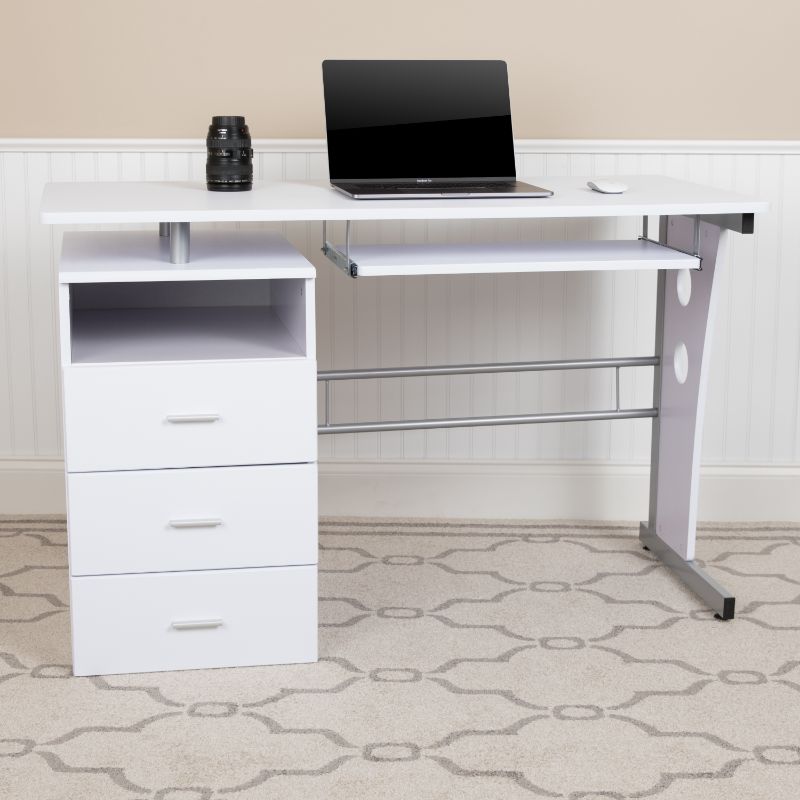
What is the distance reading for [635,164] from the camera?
2795 mm

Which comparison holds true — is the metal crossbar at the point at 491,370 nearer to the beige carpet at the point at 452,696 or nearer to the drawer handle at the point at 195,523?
the beige carpet at the point at 452,696

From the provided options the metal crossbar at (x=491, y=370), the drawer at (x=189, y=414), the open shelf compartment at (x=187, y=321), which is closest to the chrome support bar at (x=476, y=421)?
the metal crossbar at (x=491, y=370)

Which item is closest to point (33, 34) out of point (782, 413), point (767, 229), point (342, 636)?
point (342, 636)

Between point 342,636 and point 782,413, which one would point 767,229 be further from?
point 342,636

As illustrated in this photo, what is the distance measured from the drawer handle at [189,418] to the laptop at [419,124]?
0.55 m

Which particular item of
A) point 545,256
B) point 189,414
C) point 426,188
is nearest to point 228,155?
point 426,188

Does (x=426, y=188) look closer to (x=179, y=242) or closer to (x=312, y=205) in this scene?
(x=312, y=205)

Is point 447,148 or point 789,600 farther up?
point 447,148

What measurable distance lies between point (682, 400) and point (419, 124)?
772mm

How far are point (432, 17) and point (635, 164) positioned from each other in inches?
22.7

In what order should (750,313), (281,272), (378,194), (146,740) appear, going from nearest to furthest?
(146,740)
(281,272)
(378,194)
(750,313)

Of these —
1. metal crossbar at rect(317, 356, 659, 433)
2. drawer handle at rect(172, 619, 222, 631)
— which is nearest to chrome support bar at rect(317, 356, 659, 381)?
metal crossbar at rect(317, 356, 659, 433)

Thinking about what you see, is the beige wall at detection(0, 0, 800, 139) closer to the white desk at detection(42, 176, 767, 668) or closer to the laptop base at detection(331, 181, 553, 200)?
the white desk at detection(42, 176, 767, 668)

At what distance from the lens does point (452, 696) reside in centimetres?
200
